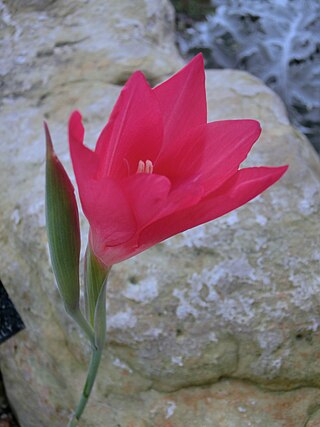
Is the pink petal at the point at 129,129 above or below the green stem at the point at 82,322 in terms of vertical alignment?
above

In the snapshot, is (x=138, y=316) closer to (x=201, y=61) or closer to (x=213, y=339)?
(x=213, y=339)

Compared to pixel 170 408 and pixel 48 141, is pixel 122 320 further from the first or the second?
pixel 48 141

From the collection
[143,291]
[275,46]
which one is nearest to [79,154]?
[143,291]

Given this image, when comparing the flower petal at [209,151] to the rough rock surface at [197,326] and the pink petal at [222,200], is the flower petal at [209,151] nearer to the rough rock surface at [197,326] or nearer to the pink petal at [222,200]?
the pink petal at [222,200]

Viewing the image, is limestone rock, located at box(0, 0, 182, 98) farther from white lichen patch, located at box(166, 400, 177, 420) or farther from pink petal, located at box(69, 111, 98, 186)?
pink petal, located at box(69, 111, 98, 186)

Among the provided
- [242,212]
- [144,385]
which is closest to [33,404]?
[144,385]

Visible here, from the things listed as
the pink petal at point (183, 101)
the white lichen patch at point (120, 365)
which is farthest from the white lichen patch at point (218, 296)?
the pink petal at point (183, 101)
